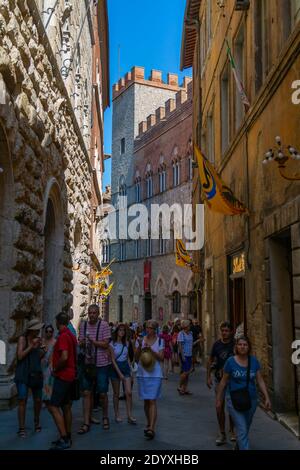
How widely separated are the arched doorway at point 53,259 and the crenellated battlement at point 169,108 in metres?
23.8

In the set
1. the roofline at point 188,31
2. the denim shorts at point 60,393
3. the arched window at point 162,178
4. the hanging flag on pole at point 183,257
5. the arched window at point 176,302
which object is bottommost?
the denim shorts at point 60,393

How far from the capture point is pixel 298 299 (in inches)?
271

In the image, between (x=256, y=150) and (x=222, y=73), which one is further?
(x=222, y=73)

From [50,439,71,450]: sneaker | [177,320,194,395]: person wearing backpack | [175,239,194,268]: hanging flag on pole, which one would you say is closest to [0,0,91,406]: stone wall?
[50,439,71,450]: sneaker

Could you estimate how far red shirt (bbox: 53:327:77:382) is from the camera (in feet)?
20.1

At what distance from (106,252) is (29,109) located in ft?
134

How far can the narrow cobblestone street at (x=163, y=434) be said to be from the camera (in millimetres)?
6160

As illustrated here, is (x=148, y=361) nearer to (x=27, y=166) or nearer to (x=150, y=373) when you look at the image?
(x=150, y=373)

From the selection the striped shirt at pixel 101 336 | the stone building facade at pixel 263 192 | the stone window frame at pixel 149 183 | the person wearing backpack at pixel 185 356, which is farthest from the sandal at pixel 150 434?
the stone window frame at pixel 149 183

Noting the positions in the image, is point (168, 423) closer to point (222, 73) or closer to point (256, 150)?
point (256, 150)

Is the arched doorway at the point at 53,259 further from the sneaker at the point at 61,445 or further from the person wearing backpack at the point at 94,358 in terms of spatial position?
the sneaker at the point at 61,445

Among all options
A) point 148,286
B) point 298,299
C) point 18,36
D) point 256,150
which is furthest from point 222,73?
point 148,286

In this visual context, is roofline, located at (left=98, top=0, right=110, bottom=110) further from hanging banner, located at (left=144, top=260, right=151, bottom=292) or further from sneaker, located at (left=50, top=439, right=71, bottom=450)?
sneaker, located at (left=50, top=439, right=71, bottom=450)

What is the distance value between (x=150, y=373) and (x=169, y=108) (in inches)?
1270
